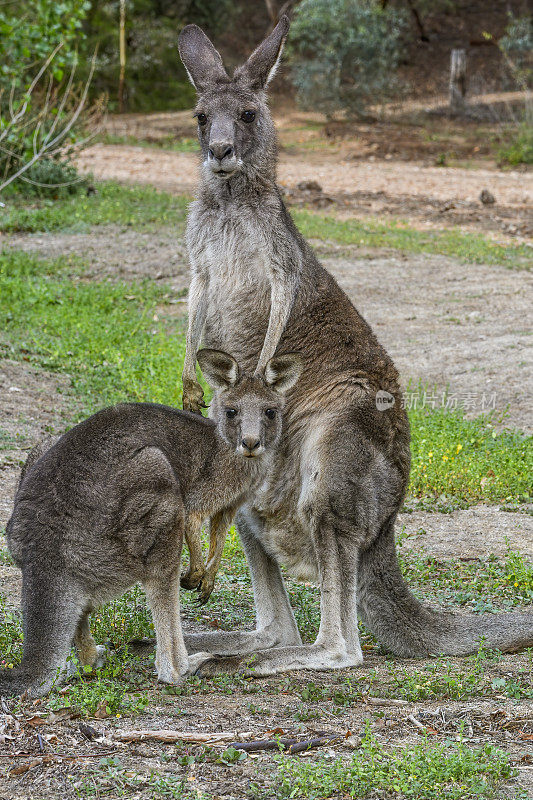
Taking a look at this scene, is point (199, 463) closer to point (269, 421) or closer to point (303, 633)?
point (269, 421)

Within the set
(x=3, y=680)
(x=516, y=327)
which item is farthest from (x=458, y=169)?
(x=3, y=680)

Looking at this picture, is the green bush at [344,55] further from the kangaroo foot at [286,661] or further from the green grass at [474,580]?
the kangaroo foot at [286,661]

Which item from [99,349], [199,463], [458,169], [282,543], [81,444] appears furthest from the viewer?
[458,169]

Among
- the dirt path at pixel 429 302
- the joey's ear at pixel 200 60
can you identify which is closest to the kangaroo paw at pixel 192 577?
the joey's ear at pixel 200 60

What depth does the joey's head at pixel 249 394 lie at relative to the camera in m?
A: 4.33

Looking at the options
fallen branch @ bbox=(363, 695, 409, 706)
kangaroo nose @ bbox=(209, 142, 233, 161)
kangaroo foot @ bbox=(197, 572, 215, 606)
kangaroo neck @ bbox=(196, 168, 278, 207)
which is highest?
kangaroo nose @ bbox=(209, 142, 233, 161)

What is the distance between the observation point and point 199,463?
4.21 meters

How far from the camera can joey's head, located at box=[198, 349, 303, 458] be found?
433cm

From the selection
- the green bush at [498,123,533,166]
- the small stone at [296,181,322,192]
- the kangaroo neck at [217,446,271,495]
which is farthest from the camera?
the green bush at [498,123,533,166]

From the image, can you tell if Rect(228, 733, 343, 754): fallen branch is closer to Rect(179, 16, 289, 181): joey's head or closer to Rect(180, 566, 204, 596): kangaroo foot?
Rect(180, 566, 204, 596): kangaroo foot

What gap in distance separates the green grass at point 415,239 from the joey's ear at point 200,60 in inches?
285

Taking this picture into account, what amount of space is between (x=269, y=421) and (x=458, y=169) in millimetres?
14935

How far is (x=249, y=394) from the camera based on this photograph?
4.43 meters

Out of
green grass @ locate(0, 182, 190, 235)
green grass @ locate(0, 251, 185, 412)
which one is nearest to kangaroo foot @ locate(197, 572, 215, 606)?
green grass @ locate(0, 251, 185, 412)
